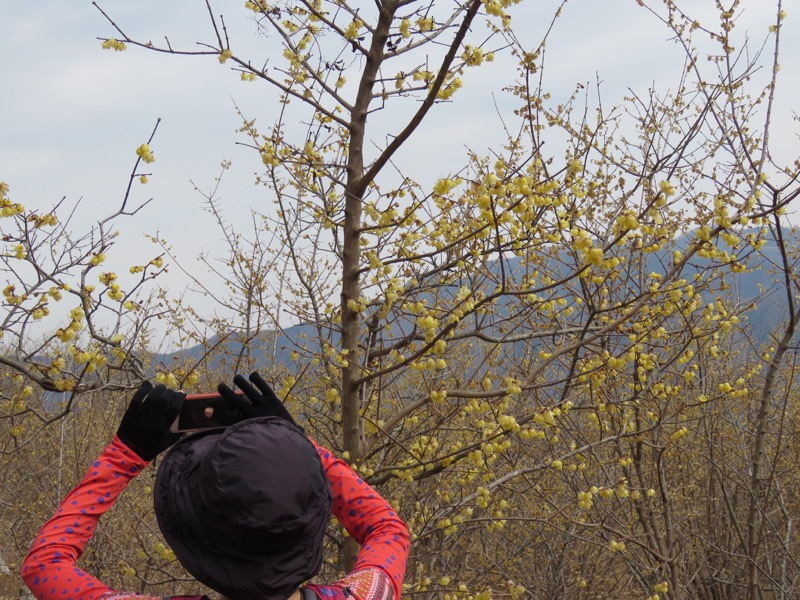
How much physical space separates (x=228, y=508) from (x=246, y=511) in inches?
1.2

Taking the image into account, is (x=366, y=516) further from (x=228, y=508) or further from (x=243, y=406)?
(x=228, y=508)

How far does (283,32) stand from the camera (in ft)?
12.0

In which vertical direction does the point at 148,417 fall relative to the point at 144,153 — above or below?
below

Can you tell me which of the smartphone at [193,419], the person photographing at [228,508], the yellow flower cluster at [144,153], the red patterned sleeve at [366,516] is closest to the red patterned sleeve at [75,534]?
the person photographing at [228,508]

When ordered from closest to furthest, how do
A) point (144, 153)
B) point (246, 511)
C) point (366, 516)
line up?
1. point (246, 511)
2. point (366, 516)
3. point (144, 153)

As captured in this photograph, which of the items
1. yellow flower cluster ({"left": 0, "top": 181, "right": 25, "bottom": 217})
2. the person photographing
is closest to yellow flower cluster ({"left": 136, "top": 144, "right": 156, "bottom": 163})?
yellow flower cluster ({"left": 0, "top": 181, "right": 25, "bottom": 217})

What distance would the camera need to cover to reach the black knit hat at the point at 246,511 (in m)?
1.26

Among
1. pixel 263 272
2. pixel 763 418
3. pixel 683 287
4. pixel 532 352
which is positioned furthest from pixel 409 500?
pixel 683 287

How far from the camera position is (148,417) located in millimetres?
1514

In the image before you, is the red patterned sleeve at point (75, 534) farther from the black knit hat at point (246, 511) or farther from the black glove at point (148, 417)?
the black knit hat at point (246, 511)

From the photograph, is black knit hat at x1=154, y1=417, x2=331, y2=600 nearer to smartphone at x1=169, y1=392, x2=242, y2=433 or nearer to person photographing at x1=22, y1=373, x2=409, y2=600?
person photographing at x1=22, y1=373, x2=409, y2=600

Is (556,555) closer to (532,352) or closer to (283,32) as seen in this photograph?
(532,352)

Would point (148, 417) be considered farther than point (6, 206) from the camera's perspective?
No

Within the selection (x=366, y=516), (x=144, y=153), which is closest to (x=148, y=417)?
(x=366, y=516)
